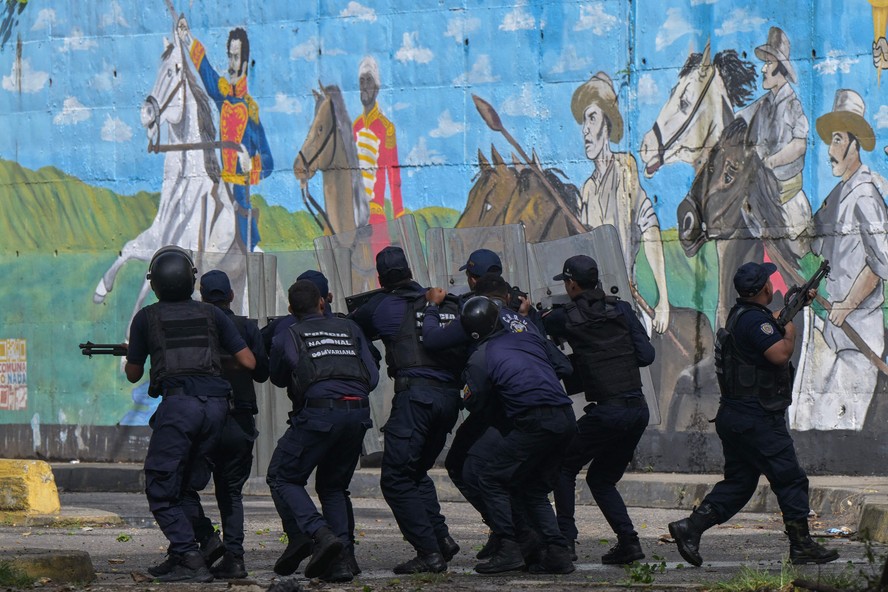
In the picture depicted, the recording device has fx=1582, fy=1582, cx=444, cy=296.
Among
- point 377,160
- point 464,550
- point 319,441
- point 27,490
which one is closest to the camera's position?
point 319,441

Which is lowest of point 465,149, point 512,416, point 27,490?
point 27,490

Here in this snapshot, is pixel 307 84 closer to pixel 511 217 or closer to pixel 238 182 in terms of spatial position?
pixel 238 182

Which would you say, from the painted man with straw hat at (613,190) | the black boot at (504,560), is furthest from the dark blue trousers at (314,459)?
the painted man with straw hat at (613,190)

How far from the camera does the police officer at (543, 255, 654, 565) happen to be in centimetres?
906

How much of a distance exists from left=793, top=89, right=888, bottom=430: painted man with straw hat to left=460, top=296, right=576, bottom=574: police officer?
21.6ft

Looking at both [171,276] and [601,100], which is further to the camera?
[601,100]

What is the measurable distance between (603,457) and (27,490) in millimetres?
4933

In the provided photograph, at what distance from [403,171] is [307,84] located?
1.46 metres

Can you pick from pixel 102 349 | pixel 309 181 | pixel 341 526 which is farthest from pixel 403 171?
pixel 341 526

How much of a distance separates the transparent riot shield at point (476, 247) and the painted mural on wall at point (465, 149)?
2.32 ft

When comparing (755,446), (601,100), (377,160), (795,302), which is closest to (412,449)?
(755,446)

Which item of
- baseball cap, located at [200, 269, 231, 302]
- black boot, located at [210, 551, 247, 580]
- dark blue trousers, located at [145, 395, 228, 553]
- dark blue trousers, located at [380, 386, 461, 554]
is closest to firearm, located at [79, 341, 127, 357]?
baseball cap, located at [200, 269, 231, 302]

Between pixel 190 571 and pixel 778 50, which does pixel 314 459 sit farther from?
pixel 778 50

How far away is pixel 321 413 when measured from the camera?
27.6ft
